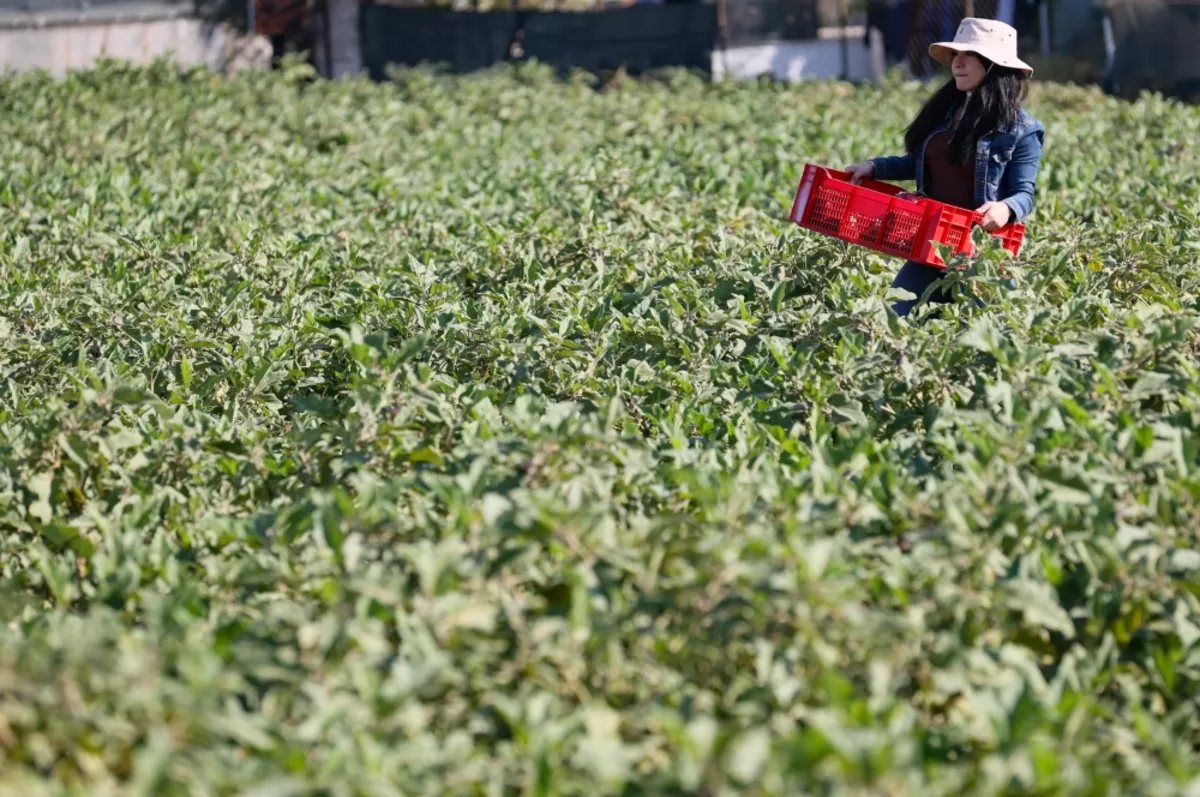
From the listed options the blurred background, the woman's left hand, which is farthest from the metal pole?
the woman's left hand

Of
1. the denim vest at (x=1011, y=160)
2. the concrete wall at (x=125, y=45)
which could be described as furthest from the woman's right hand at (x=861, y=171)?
the concrete wall at (x=125, y=45)

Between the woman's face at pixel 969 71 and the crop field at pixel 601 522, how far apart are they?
702mm

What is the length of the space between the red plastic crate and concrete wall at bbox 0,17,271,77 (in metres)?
11.5

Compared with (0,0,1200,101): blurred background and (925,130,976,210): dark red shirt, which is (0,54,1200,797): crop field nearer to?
(925,130,976,210): dark red shirt

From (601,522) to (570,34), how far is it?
68.7ft

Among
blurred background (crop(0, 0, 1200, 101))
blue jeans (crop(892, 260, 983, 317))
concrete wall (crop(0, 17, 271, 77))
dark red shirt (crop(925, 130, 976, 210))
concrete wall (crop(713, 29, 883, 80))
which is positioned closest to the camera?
dark red shirt (crop(925, 130, 976, 210))

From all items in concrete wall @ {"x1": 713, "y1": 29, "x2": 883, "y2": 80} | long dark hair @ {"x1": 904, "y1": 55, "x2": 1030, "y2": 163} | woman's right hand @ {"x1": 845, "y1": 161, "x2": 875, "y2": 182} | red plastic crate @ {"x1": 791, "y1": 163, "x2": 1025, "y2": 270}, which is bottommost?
concrete wall @ {"x1": 713, "y1": 29, "x2": 883, "y2": 80}

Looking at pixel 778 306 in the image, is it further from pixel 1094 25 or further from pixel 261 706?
pixel 1094 25

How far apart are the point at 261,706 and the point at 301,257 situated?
13.3 feet

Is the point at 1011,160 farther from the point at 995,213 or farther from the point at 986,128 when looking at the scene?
the point at 995,213

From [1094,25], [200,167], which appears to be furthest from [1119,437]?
[1094,25]

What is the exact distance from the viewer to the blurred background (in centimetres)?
1822

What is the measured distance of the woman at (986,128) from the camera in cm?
564

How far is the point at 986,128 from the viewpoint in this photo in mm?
5691
